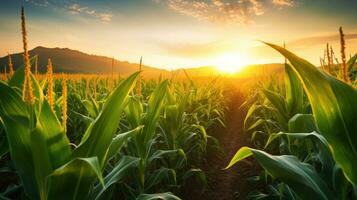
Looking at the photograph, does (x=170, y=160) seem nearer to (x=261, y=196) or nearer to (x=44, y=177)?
(x=261, y=196)

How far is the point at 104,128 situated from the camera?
154cm

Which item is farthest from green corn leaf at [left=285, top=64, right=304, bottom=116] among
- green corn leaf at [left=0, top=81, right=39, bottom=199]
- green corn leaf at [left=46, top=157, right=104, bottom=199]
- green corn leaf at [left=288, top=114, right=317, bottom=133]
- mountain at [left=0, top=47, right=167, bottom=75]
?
mountain at [left=0, top=47, right=167, bottom=75]

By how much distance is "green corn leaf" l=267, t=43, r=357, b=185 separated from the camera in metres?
1.26

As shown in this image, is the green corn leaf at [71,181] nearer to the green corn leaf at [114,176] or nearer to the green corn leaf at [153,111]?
the green corn leaf at [114,176]

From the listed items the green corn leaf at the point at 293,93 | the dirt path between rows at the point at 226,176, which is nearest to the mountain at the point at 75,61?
the dirt path between rows at the point at 226,176

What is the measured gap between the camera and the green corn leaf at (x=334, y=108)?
1.26 meters

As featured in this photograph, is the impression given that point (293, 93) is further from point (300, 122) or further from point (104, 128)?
point (104, 128)

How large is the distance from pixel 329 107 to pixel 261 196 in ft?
Result: 8.46

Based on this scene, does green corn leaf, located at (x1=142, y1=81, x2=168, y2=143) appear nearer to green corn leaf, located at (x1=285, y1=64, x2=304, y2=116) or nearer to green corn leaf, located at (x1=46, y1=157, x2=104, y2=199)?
green corn leaf, located at (x1=285, y1=64, x2=304, y2=116)

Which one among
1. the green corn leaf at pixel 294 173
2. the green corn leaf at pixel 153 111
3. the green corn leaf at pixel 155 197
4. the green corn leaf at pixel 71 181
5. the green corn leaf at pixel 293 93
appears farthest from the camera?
the green corn leaf at pixel 293 93

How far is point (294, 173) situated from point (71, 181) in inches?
40.4

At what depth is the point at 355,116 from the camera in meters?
1.30

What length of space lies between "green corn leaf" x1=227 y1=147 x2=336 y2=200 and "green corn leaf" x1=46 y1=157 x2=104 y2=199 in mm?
640

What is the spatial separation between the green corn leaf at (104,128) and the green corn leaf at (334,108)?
70cm
